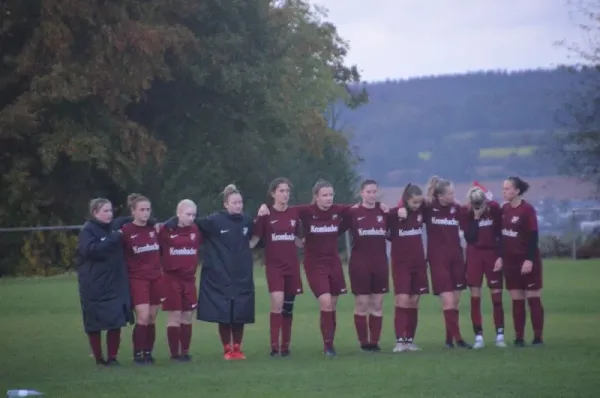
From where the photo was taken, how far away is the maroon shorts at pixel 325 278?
14805 millimetres

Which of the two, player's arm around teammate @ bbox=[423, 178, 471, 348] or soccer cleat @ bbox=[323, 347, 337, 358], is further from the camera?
player's arm around teammate @ bbox=[423, 178, 471, 348]

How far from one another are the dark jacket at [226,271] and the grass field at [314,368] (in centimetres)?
60

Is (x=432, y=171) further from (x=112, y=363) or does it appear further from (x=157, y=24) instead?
(x=112, y=363)

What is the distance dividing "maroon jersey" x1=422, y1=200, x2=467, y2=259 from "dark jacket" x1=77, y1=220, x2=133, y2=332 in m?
3.81

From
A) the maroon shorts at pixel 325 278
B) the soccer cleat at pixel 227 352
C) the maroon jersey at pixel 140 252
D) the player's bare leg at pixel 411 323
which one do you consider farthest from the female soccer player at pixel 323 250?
the maroon jersey at pixel 140 252

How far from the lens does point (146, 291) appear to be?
47.2 ft

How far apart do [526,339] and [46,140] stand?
918 inches

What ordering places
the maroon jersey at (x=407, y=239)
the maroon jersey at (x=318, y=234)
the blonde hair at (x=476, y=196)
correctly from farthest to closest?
the blonde hair at (x=476, y=196) < the maroon jersey at (x=407, y=239) < the maroon jersey at (x=318, y=234)

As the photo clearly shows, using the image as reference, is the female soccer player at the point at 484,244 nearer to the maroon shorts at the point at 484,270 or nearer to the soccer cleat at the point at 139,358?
the maroon shorts at the point at 484,270

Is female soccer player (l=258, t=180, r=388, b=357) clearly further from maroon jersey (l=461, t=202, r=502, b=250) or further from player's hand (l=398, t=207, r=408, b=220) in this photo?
maroon jersey (l=461, t=202, r=502, b=250)

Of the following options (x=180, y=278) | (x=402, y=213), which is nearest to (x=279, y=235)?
(x=180, y=278)

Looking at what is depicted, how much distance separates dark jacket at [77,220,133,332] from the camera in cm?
1399

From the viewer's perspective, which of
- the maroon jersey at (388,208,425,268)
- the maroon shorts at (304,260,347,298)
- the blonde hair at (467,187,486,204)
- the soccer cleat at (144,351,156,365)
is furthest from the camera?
the blonde hair at (467,187,486,204)

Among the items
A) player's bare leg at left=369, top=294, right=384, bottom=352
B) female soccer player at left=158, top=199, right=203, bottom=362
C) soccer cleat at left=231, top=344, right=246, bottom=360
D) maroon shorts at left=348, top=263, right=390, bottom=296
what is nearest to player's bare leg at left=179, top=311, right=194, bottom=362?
female soccer player at left=158, top=199, right=203, bottom=362
